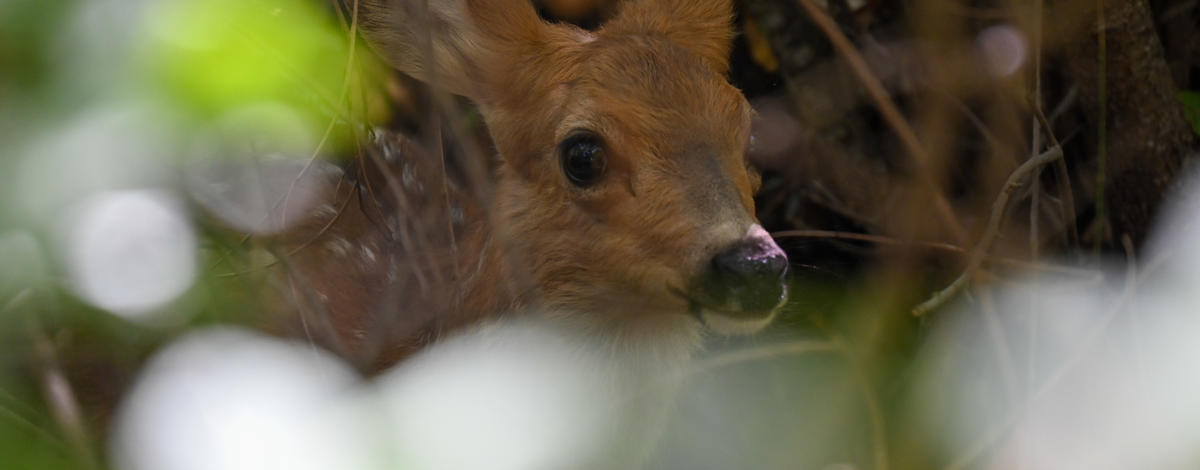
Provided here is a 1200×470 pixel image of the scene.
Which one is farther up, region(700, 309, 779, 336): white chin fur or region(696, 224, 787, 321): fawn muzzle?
region(696, 224, 787, 321): fawn muzzle

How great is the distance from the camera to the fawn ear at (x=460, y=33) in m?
3.12

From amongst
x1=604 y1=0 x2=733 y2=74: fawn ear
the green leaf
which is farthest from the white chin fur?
the green leaf

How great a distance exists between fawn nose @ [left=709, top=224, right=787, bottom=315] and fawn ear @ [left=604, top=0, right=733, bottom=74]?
33.2 inches

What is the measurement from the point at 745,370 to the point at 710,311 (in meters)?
1.15

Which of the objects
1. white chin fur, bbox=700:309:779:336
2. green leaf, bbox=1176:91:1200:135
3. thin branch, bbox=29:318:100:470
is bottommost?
green leaf, bbox=1176:91:1200:135

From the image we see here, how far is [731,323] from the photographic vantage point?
2.67 meters

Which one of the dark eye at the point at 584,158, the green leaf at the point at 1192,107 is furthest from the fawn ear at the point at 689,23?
the green leaf at the point at 1192,107

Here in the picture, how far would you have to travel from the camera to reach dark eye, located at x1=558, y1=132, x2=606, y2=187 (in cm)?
285

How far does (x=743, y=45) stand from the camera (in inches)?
169

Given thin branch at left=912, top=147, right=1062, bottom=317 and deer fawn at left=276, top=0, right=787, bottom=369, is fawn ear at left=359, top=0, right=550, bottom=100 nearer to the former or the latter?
deer fawn at left=276, top=0, right=787, bottom=369

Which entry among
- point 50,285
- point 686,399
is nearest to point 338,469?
point 50,285

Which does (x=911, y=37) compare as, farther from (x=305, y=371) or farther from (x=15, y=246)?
(x=15, y=246)

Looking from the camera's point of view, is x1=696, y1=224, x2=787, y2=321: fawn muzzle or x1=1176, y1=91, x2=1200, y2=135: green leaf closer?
x1=696, y1=224, x2=787, y2=321: fawn muzzle

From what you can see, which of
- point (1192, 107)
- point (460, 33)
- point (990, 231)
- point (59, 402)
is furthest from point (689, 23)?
point (59, 402)
